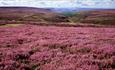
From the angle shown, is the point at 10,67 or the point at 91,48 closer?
the point at 10,67

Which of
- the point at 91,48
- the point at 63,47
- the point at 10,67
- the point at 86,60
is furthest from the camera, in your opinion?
the point at 63,47

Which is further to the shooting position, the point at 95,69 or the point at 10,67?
the point at 10,67

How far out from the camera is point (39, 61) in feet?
40.0

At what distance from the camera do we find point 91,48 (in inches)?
598

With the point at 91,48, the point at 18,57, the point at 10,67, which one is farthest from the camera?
the point at 91,48

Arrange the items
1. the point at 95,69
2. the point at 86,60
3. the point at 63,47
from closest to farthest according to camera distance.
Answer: the point at 95,69, the point at 86,60, the point at 63,47

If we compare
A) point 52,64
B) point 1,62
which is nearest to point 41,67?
point 52,64

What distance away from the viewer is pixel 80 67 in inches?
412

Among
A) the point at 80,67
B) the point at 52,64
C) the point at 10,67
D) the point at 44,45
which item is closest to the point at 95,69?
the point at 80,67

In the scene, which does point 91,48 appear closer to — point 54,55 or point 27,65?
point 54,55

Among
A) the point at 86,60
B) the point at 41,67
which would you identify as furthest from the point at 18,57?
the point at 86,60

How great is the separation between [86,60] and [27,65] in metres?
3.31

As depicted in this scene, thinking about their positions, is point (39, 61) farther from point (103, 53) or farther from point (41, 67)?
point (103, 53)

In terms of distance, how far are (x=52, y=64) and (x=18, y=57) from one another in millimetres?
2993
